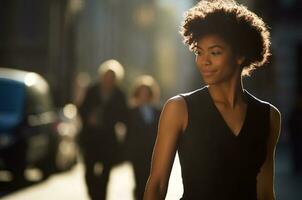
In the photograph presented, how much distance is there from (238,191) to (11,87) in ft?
42.0

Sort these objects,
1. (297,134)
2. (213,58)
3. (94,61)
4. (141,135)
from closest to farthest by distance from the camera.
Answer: (213,58) < (141,135) < (297,134) < (94,61)

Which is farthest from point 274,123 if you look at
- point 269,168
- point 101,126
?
point 101,126

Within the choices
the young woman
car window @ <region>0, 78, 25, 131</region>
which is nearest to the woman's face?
the young woman

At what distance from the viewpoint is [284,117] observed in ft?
106

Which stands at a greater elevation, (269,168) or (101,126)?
(101,126)

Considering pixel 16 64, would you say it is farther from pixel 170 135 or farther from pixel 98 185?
pixel 170 135

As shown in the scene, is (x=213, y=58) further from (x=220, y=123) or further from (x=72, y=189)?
(x=72, y=189)

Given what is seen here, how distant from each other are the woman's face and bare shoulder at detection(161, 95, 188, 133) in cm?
15

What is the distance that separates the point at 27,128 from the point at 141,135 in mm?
4945

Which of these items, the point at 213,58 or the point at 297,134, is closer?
the point at 213,58

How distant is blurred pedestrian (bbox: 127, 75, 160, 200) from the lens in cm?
1103

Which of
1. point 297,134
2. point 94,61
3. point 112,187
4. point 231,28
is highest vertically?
point 94,61

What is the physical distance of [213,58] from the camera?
3.63 m

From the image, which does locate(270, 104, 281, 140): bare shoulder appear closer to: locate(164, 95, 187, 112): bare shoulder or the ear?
the ear
